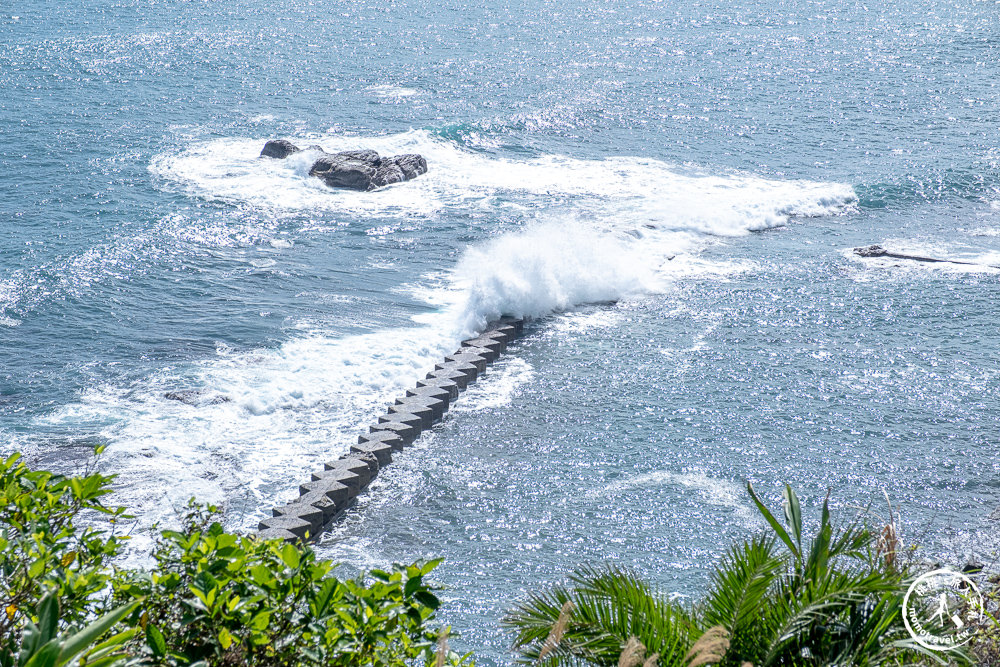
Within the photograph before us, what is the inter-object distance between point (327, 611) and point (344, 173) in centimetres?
3479

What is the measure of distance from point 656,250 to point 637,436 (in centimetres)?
1314

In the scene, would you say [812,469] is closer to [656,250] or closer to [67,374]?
[656,250]

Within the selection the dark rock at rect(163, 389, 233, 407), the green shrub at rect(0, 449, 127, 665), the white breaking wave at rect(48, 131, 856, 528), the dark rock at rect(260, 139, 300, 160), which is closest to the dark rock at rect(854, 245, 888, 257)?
the white breaking wave at rect(48, 131, 856, 528)

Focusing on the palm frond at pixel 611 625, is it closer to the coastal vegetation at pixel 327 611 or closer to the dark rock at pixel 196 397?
the coastal vegetation at pixel 327 611

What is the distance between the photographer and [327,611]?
604 cm

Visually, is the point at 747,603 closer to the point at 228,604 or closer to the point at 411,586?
the point at 411,586

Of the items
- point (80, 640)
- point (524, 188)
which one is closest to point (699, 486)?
point (80, 640)

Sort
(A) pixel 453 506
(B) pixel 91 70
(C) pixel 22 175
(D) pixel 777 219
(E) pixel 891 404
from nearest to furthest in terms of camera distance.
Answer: (A) pixel 453 506, (E) pixel 891 404, (D) pixel 777 219, (C) pixel 22 175, (B) pixel 91 70

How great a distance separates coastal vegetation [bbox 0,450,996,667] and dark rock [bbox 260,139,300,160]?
3619 cm

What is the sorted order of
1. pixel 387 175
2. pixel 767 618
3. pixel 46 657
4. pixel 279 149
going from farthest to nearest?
pixel 279 149 → pixel 387 175 → pixel 767 618 → pixel 46 657

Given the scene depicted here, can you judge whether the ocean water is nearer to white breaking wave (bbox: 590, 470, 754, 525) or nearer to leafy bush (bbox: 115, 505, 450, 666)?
white breaking wave (bbox: 590, 470, 754, 525)

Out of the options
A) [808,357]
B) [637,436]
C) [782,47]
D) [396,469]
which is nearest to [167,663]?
[396,469]

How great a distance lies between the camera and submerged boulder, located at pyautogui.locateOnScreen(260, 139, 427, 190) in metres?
39.4

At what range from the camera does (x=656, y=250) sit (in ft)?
106
